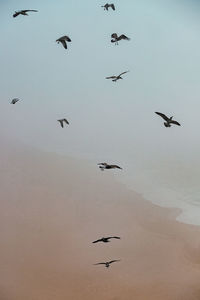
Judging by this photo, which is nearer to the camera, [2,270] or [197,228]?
[2,270]

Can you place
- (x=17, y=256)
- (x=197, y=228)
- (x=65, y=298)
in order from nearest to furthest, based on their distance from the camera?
1. (x=65, y=298)
2. (x=17, y=256)
3. (x=197, y=228)

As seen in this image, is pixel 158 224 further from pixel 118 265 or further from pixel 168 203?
pixel 118 265

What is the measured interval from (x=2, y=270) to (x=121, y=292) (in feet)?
9.04

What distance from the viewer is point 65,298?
35.4 ft

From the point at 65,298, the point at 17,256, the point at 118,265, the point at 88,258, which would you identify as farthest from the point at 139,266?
the point at 17,256

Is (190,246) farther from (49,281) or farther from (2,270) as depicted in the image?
(2,270)

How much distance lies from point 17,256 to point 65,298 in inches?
63.4

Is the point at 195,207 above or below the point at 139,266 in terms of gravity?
above

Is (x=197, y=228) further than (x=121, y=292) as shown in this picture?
Yes

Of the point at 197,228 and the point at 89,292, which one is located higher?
the point at 197,228

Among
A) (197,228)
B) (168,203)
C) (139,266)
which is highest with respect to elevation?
(168,203)

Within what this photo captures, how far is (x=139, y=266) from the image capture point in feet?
38.1

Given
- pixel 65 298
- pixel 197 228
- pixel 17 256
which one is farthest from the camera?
pixel 197 228

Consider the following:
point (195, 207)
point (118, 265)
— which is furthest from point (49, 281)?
point (195, 207)
